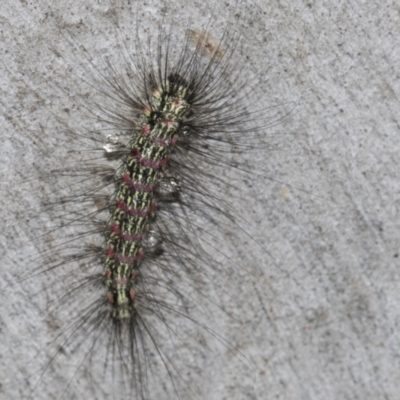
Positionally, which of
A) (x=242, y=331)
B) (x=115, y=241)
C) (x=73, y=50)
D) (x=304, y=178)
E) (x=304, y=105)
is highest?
(x=73, y=50)

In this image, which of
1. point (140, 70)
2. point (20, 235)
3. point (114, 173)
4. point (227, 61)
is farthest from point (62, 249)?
point (227, 61)

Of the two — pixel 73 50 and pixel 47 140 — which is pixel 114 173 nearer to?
pixel 47 140

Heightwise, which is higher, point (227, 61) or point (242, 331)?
point (227, 61)
